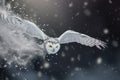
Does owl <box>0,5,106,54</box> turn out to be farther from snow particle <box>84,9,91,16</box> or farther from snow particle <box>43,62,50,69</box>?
snow particle <box>84,9,91,16</box>

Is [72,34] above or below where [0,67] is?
above

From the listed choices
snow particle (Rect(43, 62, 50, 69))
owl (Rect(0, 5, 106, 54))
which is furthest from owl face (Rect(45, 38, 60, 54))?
snow particle (Rect(43, 62, 50, 69))

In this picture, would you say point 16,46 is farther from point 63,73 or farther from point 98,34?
point 98,34

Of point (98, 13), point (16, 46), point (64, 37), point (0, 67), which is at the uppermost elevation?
point (98, 13)

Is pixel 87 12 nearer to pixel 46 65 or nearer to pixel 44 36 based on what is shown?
pixel 44 36

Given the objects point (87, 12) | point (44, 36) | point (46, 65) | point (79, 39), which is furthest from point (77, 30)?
point (46, 65)

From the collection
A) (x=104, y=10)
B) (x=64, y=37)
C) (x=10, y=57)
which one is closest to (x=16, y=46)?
(x=10, y=57)

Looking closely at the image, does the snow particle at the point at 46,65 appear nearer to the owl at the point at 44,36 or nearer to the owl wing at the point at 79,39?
the owl at the point at 44,36
